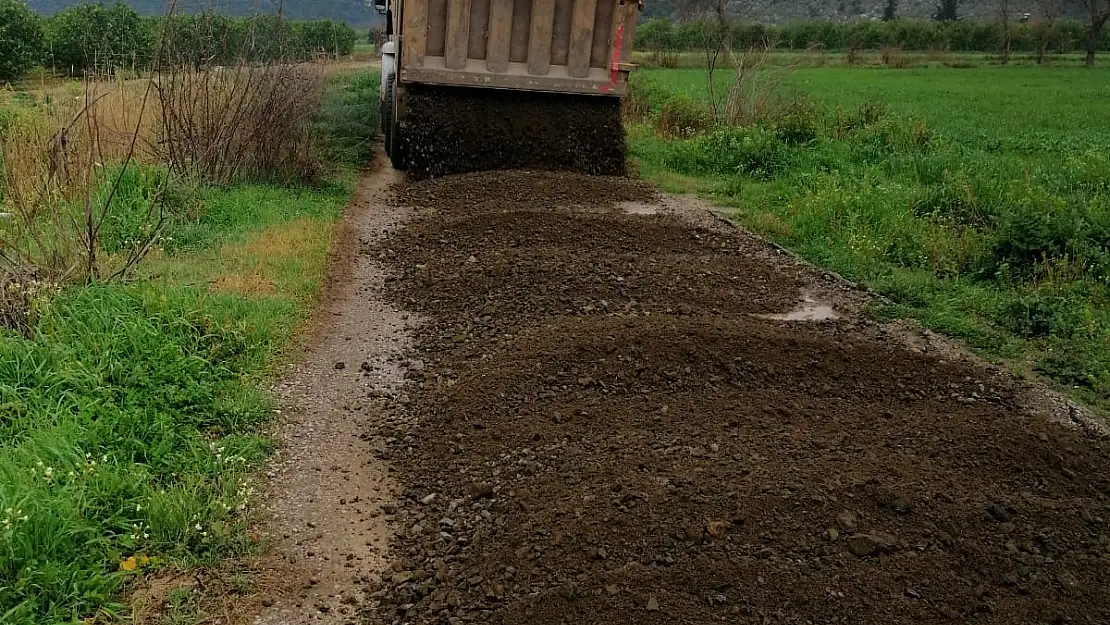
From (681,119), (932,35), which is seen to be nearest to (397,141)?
(681,119)

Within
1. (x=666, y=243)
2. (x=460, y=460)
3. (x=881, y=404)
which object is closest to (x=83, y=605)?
(x=460, y=460)

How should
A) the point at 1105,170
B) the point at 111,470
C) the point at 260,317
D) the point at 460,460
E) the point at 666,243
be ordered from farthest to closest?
1. the point at 1105,170
2. the point at 666,243
3. the point at 260,317
4. the point at 460,460
5. the point at 111,470

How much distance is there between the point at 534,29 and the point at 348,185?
2637 mm

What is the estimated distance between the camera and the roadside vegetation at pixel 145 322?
331 centimetres

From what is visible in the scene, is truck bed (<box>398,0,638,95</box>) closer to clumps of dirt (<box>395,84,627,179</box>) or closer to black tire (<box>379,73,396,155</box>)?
clumps of dirt (<box>395,84,627,179</box>)

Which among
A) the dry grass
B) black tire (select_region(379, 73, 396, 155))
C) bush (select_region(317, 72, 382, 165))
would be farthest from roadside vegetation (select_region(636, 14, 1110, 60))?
the dry grass

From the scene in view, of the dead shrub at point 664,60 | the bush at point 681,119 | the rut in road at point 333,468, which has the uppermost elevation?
the dead shrub at point 664,60

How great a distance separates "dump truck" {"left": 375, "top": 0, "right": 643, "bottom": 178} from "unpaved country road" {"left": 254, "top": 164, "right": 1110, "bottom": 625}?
379 cm

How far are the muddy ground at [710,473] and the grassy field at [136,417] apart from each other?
738 millimetres

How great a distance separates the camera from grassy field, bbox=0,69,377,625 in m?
3.18

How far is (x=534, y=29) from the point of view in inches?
378

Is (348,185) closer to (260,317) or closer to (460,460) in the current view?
(260,317)

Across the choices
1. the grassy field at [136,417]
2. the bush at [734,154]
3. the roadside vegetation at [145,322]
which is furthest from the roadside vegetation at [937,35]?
the grassy field at [136,417]

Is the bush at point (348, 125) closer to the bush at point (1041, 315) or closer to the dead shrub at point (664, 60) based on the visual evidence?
the bush at point (1041, 315)
